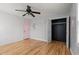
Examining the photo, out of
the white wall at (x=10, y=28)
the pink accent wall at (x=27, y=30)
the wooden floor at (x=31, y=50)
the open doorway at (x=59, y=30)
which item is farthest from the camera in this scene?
the open doorway at (x=59, y=30)

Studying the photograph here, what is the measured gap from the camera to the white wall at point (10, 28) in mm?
3076

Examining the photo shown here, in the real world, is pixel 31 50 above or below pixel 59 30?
below

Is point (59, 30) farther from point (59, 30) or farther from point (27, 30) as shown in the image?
point (27, 30)

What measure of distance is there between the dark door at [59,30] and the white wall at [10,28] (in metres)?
1.99

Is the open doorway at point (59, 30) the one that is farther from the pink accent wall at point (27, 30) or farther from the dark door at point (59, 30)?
the pink accent wall at point (27, 30)

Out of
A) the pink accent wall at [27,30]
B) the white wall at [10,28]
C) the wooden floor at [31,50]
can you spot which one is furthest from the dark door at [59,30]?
the white wall at [10,28]

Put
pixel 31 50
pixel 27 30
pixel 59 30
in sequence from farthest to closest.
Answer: pixel 59 30 < pixel 27 30 < pixel 31 50

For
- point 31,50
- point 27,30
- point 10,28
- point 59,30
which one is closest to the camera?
point 31,50

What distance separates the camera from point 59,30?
15.2 ft

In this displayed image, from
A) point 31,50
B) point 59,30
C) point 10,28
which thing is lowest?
point 31,50

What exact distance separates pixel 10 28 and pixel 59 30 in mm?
2760

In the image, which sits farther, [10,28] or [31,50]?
[10,28]

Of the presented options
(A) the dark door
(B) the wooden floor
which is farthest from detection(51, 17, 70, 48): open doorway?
(B) the wooden floor

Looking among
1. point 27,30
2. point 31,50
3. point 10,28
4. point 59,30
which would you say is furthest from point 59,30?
point 10,28
